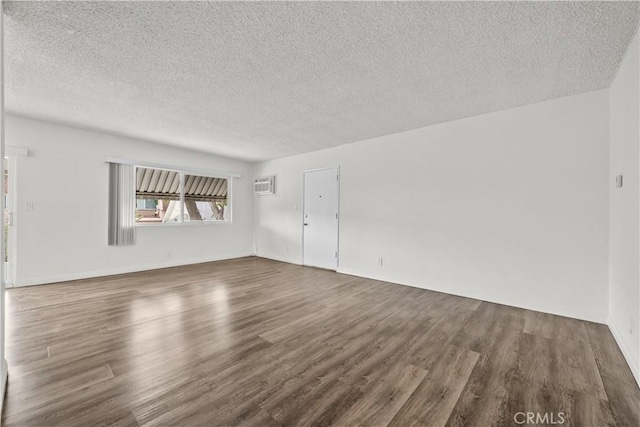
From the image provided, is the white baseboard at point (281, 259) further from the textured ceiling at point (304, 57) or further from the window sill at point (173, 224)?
the textured ceiling at point (304, 57)

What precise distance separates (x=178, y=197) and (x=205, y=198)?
0.65 meters

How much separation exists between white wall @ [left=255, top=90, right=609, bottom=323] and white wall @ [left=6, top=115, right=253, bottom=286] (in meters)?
3.82

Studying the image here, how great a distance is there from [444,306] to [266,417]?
8.51 ft

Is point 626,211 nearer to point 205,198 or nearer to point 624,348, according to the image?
point 624,348

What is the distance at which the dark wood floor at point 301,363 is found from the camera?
1523 mm

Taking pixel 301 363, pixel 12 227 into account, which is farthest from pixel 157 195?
pixel 301 363

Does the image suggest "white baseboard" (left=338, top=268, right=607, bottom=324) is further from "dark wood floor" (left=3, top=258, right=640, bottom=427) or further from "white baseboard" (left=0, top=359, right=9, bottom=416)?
"white baseboard" (left=0, top=359, right=9, bottom=416)

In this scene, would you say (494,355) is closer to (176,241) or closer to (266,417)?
(266,417)

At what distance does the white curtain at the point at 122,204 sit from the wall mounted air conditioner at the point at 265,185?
8.90 ft

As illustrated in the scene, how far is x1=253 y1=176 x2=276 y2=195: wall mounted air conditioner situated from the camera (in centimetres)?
654

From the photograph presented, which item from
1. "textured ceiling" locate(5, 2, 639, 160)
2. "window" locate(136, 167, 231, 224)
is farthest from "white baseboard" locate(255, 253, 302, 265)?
"textured ceiling" locate(5, 2, 639, 160)

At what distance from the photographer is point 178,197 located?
18.6ft

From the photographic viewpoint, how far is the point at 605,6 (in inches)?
66.7

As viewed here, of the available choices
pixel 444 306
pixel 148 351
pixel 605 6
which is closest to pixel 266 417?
pixel 148 351
